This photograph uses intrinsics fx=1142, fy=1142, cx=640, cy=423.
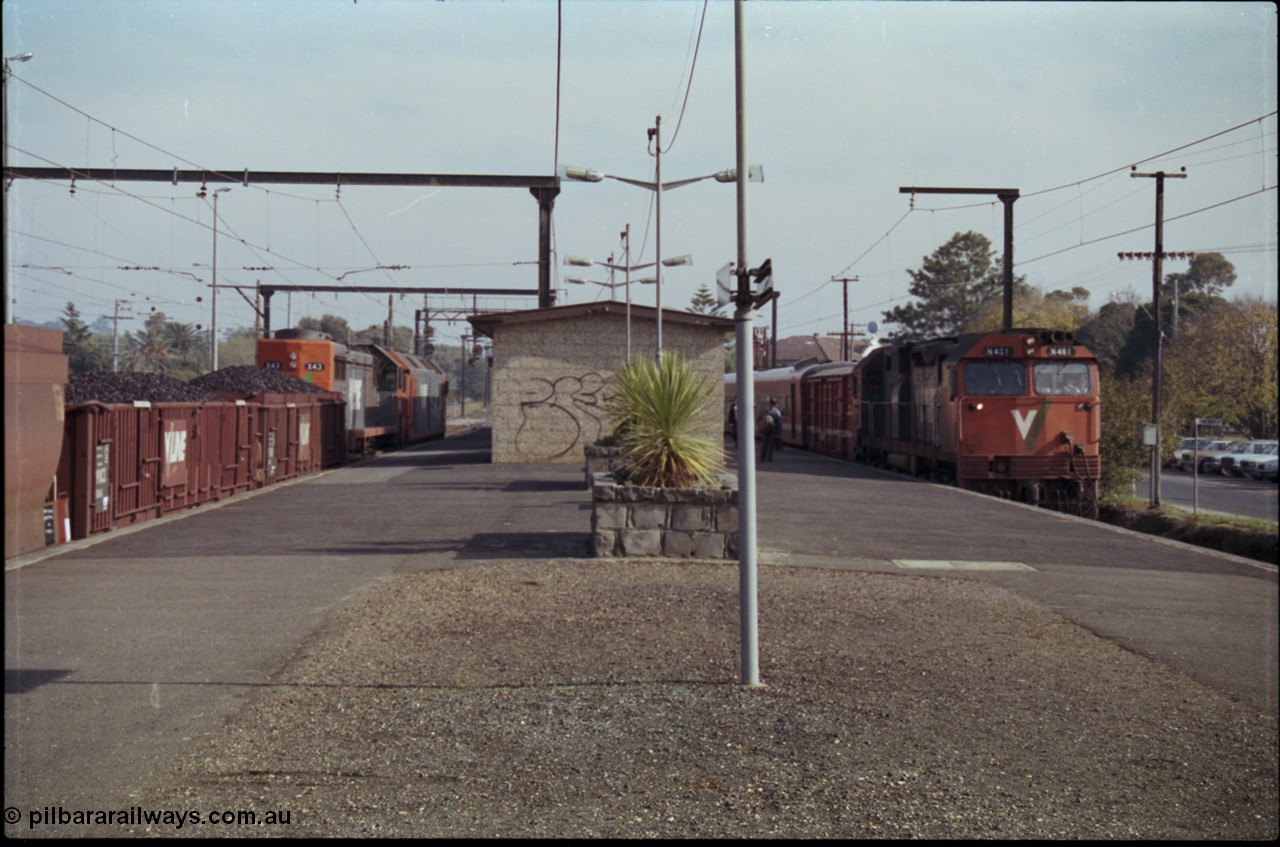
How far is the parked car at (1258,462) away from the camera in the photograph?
122ft

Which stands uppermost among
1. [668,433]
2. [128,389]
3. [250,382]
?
[250,382]

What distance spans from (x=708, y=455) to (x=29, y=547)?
771 cm

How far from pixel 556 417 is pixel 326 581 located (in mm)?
18866

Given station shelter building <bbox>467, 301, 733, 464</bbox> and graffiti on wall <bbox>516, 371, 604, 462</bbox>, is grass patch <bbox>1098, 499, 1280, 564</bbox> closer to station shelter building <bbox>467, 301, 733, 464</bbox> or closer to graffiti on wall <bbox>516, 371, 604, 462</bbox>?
station shelter building <bbox>467, 301, 733, 464</bbox>

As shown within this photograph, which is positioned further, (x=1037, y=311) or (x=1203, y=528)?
(x=1037, y=311)

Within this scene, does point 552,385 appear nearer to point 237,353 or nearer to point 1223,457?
point 1223,457

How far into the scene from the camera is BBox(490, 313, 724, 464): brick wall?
2964 centimetres

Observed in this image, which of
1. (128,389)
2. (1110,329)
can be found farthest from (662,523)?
(1110,329)

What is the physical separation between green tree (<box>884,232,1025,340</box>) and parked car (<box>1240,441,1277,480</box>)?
115 feet

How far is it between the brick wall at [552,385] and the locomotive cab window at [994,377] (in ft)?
29.7

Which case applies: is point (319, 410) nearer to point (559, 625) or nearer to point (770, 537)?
point (770, 537)

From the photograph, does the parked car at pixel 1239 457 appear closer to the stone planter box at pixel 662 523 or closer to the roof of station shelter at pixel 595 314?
the roof of station shelter at pixel 595 314

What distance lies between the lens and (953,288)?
7506cm

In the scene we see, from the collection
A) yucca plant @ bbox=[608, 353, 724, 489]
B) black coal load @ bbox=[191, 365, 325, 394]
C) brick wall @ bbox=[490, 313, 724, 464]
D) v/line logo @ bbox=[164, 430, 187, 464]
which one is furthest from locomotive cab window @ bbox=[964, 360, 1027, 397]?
black coal load @ bbox=[191, 365, 325, 394]
